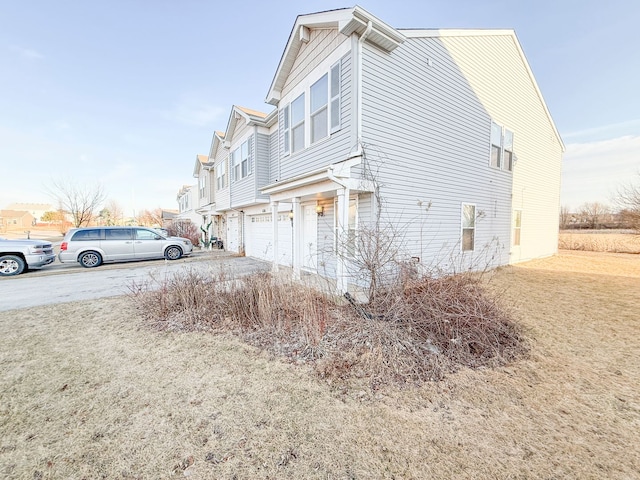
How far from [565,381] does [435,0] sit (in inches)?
468

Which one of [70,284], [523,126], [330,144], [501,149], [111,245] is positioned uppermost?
[523,126]

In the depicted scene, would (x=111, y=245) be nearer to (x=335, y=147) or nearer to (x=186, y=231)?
(x=335, y=147)

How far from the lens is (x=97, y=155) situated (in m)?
23.8

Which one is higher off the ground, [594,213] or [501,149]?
[501,149]

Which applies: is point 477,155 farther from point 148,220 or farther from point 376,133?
point 148,220

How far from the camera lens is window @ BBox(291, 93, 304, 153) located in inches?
313

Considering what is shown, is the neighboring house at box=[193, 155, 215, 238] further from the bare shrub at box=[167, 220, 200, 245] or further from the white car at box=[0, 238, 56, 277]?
the white car at box=[0, 238, 56, 277]

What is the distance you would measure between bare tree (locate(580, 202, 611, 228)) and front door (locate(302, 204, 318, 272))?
3107 centimetres

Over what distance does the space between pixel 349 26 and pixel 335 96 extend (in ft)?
4.46

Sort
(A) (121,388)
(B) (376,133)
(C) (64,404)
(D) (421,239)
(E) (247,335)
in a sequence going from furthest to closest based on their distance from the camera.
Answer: (D) (421,239)
(B) (376,133)
(E) (247,335)
(A) (121,388)
(C) (64,404)

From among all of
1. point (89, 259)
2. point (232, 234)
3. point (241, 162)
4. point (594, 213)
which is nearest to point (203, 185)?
point (232, 234)

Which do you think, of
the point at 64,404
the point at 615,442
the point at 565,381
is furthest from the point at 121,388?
the point at 565,381

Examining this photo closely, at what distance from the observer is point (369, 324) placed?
12.7 ft

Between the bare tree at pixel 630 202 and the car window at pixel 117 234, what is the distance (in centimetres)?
2399
